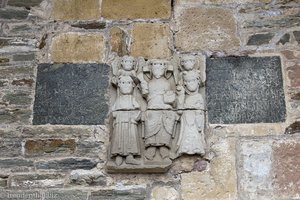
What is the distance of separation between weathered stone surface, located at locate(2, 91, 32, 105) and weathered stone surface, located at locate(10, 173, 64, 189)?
412 mm

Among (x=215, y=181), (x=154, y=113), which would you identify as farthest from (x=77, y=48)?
(x=215, y=181)

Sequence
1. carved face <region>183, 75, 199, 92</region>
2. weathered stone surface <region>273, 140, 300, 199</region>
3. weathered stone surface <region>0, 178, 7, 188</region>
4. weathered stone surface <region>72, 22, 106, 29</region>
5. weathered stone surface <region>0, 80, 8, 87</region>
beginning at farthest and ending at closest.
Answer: weathered stone surface <region>72, 22, 106, 29</region>
weathered stone surface <region>0, 80, 8, 87</region>
carved face <region>183, 75, 199, 92</region>
weathered stone surface <region>0, 178, 7, 188</region>
weathered stone surface <region>273, 140, 300, 199</region>

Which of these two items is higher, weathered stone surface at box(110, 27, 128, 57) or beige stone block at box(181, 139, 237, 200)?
weathered stone surface at box(110, 27, 128, 57)

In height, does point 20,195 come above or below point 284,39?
below

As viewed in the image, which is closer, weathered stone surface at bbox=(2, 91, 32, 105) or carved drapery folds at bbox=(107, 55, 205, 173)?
carved drapery folds at bbox=(107, 55, 205, 173)

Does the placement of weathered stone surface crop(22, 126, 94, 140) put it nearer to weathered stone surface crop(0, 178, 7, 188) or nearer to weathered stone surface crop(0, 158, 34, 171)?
weathered stone surface crop(0, 158, 34, 171)

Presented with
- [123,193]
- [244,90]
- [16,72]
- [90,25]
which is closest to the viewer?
[123,193]

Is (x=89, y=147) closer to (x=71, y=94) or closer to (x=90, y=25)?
(x=71, y=94)

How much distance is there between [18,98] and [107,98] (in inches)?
18.6

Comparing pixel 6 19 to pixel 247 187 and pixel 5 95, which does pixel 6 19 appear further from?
pixel 247 187

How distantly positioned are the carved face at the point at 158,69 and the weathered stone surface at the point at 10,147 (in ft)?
2.56

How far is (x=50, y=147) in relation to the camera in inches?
133

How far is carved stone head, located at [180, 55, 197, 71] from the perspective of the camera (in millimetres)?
3477

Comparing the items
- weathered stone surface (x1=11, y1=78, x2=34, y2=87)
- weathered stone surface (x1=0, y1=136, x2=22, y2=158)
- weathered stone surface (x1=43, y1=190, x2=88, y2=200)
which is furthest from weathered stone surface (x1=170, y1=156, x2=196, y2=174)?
weathered stone surface (x1=11, y1=78, x2=34, y2=87)
